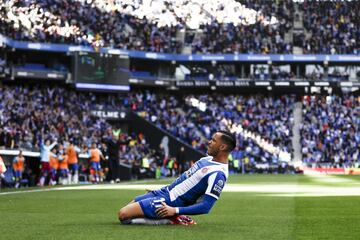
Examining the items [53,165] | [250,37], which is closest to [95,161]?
[53,165]

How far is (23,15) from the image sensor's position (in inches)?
2163

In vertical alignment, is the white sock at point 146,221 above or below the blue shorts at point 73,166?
above

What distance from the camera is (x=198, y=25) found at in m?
73.7

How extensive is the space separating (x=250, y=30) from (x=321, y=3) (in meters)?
7.99

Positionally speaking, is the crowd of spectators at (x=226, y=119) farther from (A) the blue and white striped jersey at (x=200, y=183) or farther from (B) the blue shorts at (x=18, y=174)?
(A) the blue and white striped jersey at (x=200, y=183)

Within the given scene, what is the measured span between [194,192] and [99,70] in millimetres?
54089

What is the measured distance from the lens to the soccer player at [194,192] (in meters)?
10.9

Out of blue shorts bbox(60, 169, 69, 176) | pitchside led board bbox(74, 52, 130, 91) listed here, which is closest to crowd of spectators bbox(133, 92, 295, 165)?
pitchside led board bbox(74, 52, 130, 91)

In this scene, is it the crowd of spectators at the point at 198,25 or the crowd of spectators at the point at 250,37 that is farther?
the crowd of spectators at the point at 250,37

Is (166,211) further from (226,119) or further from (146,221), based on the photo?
(226,119)

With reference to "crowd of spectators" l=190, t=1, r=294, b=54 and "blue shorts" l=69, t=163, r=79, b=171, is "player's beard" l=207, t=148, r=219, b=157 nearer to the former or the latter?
"blue shorts" l=69, t=163, r=79, b=171

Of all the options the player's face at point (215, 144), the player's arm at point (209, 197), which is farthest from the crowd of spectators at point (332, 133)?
the player's face at point (215, 144)

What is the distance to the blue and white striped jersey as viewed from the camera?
10.9m

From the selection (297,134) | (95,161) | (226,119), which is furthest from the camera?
(226,119)
